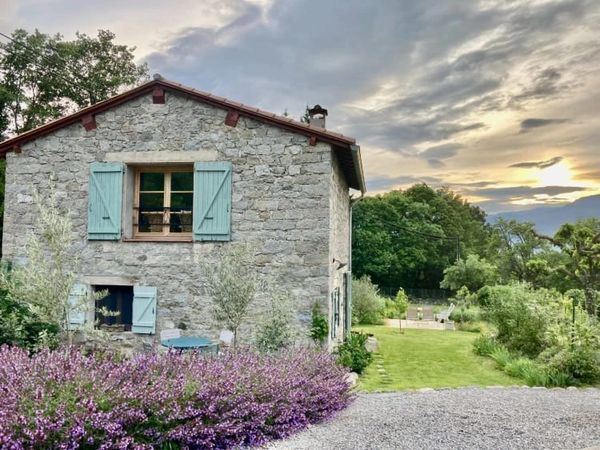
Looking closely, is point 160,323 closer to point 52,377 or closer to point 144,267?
point 144,267

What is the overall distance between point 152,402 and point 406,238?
34.6m

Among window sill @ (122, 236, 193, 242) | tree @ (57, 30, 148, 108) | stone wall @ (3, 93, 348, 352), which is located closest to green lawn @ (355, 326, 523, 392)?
stone wall @ (3, 93, 348, 352)

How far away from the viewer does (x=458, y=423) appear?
5410 millimetres

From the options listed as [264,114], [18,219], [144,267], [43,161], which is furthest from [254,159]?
[18,219]

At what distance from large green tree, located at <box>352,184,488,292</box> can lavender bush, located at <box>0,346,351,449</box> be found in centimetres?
2991

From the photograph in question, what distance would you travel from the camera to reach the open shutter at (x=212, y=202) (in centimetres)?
880

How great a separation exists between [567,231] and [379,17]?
8.51 meters

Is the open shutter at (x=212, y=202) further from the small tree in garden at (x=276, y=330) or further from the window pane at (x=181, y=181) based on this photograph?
the small tree in garden at (x=276, y=330)

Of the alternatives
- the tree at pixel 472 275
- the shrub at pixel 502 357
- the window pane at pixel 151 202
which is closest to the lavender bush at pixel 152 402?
the window pane at pixel 151 202

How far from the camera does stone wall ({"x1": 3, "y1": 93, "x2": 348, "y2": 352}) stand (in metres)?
8.58

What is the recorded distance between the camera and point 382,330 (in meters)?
16.6

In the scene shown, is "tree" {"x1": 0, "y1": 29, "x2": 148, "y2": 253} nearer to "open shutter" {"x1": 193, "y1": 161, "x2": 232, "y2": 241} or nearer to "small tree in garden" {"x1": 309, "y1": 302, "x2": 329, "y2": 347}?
"open shutter" {"x1": 193, "y1": 161, "x2": 232, "y2": 241}

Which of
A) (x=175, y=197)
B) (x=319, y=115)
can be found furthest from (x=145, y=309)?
(x=319, y=115)

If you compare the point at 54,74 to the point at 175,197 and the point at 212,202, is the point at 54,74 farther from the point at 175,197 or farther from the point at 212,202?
the point at 212,202
